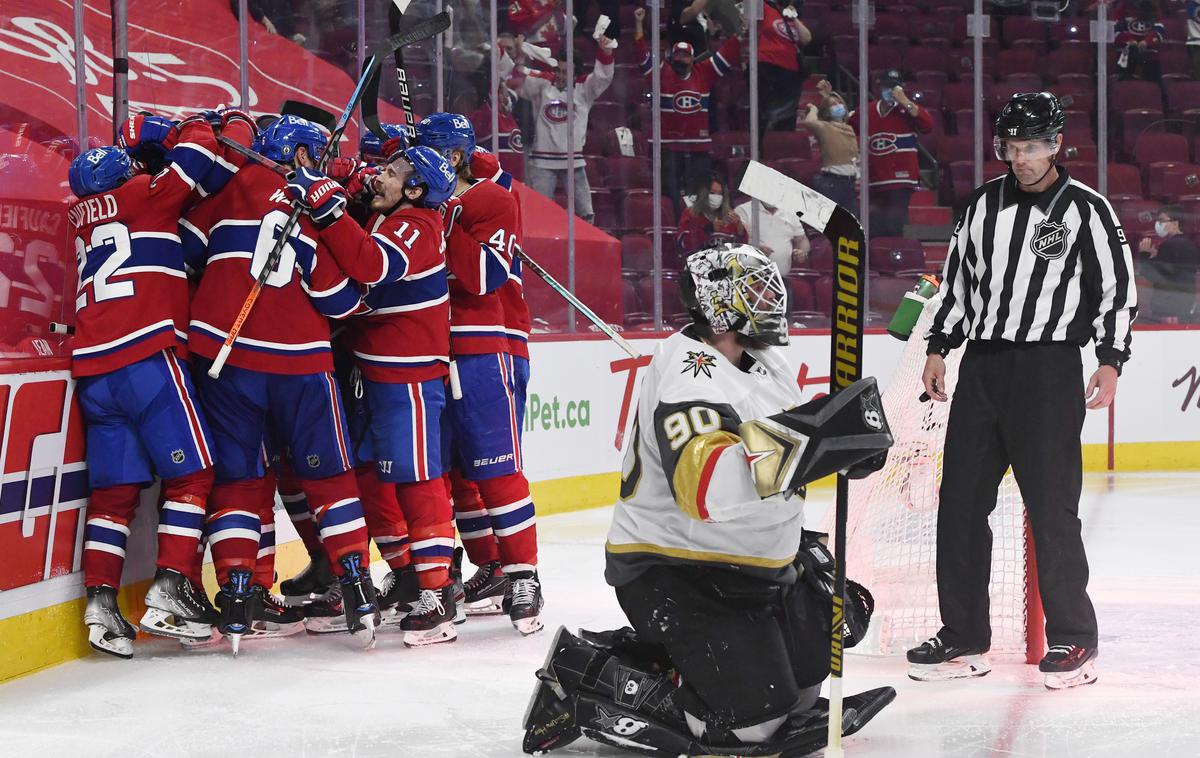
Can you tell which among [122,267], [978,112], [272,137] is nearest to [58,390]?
[122,267]

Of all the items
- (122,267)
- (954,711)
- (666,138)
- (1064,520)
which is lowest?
(954,711)

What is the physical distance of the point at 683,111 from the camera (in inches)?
295

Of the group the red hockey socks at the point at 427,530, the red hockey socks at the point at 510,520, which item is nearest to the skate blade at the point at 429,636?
the red hockey socks at the point at 427,530

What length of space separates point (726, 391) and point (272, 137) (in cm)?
162

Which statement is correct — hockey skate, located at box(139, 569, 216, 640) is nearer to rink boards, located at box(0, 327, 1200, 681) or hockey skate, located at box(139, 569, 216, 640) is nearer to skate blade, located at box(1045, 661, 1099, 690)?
rink boards, located at box(0, 327, 1200, 681)

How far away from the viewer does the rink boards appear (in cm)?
323

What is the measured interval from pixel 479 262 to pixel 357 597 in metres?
0.91

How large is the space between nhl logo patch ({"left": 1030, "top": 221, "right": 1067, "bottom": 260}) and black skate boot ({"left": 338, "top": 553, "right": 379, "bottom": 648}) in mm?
1730

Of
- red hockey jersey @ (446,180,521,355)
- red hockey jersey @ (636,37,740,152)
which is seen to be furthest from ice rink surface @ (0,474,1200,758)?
red hockey jersey @ (636,37,740,152)

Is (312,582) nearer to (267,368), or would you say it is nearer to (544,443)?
(267,368)

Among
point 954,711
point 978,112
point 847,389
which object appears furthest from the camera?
point 978,112

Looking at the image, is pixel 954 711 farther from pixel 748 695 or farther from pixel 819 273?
pixel 819 273

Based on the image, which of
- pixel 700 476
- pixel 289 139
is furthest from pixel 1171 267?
pixel 700 476

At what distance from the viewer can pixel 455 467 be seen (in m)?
4.04
